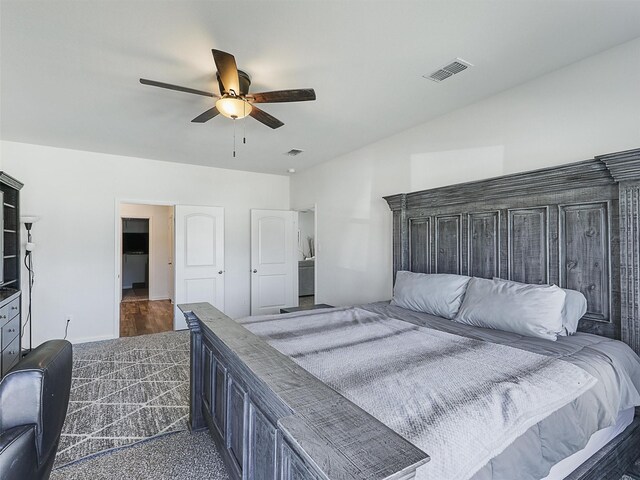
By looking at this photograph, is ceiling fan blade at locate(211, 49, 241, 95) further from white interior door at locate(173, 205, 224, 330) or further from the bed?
white interior door at locate(173, 205, 224, 330)

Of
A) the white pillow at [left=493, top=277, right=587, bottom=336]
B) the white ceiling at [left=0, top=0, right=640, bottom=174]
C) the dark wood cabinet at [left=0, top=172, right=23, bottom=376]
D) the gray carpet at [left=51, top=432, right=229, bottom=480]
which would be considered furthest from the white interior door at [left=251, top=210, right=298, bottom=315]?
the white pillow at [left=493, top=277, right=587, bottom=336]

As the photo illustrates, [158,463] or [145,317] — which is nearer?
[158,463]

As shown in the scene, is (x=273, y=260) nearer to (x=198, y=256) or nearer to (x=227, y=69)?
(x=198, y=256)

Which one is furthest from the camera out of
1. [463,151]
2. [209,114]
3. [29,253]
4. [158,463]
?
[29,253]

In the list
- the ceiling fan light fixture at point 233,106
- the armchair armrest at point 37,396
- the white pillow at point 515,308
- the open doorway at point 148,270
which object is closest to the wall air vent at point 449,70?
the ceiling fan light fixture at point 233,106

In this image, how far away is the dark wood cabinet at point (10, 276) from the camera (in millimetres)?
2918

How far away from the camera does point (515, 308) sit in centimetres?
215

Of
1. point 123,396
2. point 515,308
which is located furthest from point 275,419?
point 123,396

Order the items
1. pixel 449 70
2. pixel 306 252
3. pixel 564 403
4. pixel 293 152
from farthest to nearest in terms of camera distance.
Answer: pixel 306 252 < pixel 293 152 < pixel 449 70 < pixel 564 403

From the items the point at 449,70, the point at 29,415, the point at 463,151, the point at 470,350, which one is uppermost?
the point at 449,70

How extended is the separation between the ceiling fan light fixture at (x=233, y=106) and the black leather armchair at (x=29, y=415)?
6.14ft

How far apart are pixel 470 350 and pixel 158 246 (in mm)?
7743

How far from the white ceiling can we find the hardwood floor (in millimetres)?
3163

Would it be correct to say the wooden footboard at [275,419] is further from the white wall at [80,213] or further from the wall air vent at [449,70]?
the white wall at [80,213]
